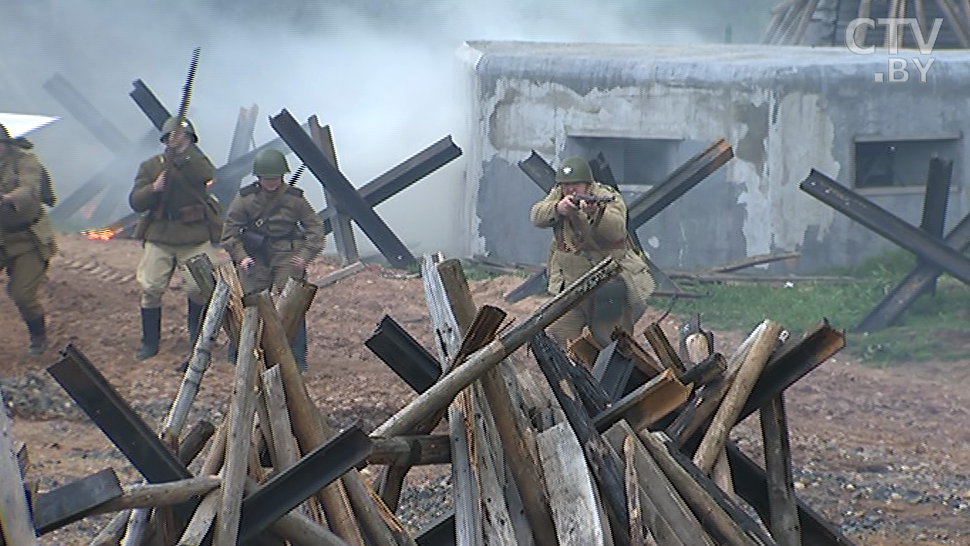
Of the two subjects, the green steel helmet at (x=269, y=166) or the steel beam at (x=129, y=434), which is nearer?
the steel beam at (x=129, y=434)

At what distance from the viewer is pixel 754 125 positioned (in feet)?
49.1

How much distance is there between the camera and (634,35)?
26609mm

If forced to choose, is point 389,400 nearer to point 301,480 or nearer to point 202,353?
point 202,353

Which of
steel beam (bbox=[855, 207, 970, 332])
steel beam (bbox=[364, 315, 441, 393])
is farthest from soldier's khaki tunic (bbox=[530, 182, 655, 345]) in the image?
steel beam (bbox=[364, 315, 441, 393])

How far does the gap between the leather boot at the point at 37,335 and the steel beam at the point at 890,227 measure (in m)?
6.19

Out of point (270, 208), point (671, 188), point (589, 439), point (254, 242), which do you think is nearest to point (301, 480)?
point (589, 439)

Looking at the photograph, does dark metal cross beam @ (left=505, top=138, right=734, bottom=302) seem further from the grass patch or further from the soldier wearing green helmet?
the soldier wearing green helmet

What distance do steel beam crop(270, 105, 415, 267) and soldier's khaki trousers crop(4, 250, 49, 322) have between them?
3.98m

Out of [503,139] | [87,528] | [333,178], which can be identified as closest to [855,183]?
[503,139]

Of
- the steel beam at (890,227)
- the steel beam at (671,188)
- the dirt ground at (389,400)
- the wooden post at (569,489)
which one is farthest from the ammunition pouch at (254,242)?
the wooden post at (569,489)

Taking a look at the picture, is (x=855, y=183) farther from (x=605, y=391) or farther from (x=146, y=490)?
(x=146, y=490)

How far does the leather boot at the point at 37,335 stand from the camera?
1127 cm

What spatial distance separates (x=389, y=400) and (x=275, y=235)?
64.2 inches

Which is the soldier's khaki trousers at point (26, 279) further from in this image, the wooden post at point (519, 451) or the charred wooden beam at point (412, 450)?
the wooden post at point (519, 451)
